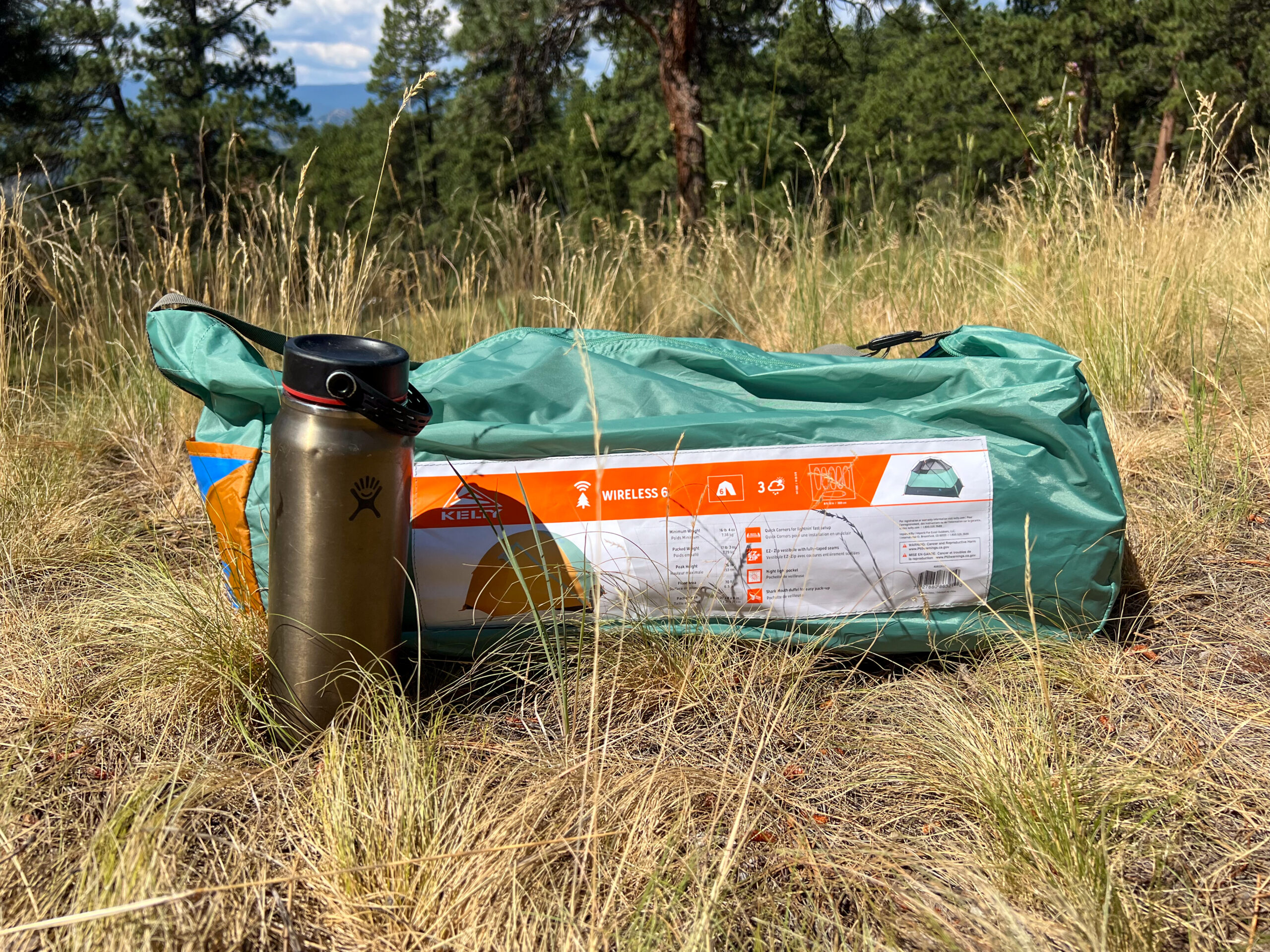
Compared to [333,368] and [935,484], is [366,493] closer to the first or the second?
[333,368]

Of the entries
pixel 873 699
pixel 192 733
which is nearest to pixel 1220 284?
pixel 873 699

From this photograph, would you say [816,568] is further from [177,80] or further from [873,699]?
[177,80]

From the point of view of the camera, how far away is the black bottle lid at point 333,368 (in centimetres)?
129

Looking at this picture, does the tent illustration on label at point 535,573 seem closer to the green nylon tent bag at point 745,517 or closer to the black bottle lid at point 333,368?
the green nylon tent bag at point 745,517

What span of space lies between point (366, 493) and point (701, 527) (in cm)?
63

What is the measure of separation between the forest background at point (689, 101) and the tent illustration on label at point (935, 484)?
1408 mm

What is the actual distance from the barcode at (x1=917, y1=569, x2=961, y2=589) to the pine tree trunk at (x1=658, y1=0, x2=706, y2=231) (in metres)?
6.32

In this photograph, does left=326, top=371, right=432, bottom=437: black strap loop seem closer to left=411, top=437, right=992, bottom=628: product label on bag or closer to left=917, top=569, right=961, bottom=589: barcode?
left=411, top=437, right=992, bottom=628: product label on bag

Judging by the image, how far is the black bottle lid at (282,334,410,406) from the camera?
4.24ft

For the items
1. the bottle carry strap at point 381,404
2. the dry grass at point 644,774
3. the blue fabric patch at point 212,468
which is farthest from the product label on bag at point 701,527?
the blue fabric patch at point 212,468

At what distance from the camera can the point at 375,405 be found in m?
1.32

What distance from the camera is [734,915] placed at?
1.16 metres

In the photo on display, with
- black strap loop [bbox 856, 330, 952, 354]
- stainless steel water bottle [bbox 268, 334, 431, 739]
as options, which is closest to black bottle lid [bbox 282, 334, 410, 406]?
stainless steel water bottle [bbox 268, 334, 431, 739]

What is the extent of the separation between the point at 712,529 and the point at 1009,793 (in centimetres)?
67
